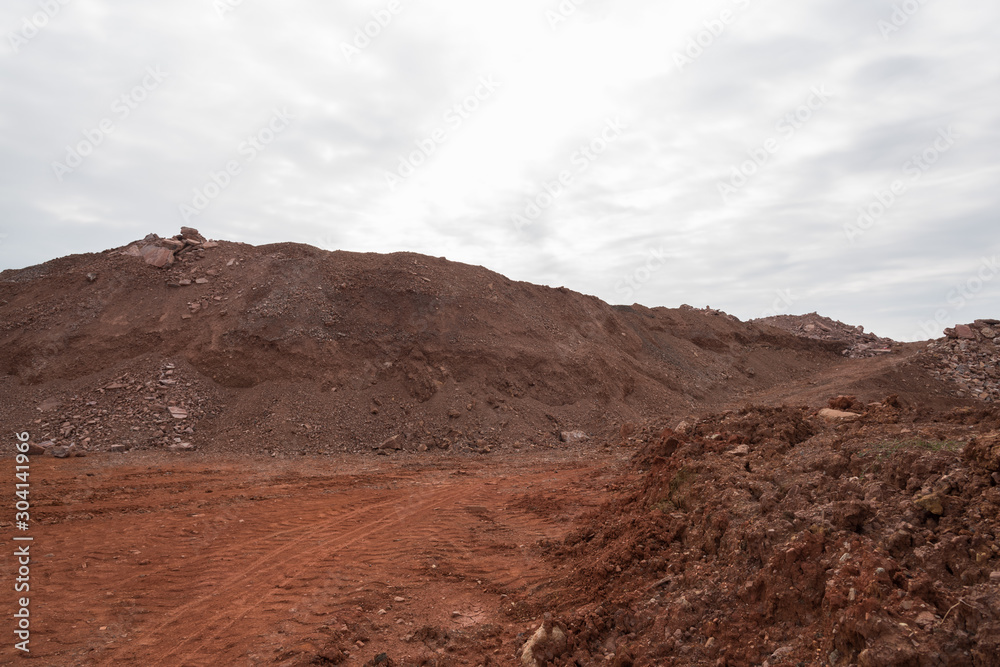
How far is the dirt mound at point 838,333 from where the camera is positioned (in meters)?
30.4

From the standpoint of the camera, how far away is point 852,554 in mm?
3297

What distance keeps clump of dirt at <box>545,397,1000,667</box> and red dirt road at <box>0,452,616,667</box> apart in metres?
1.01

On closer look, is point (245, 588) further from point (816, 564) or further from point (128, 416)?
point (128, 416)

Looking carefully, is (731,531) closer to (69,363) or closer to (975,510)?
(975,510)

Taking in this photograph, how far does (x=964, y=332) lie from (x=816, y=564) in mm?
24821

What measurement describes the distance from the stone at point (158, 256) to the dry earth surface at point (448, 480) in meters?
0.08

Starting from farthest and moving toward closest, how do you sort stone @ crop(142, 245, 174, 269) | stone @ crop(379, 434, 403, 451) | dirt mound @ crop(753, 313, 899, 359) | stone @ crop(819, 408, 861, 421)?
dirt mound @ crop(753, 313, 899, 359) → stone @ crop(142, 245, 174, 269) → stone @ crop(379, 434, 403, 451) → stone @ crop(819, 408, 861, 421)

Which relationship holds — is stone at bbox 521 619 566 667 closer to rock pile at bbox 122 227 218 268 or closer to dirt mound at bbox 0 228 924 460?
dirt mound at bbox 0 228 924 460

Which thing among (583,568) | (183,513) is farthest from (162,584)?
(583,568)

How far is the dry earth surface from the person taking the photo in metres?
3.44

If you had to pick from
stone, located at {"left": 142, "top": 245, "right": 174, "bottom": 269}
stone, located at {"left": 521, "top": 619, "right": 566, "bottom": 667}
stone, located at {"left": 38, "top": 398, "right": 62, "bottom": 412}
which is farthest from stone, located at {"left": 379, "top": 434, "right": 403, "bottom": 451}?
stone, located at {"left": 142, "top": 245, "right": 174, "bottom": 269}

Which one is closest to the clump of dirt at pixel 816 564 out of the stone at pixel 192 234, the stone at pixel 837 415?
the stone at pixel 837 415

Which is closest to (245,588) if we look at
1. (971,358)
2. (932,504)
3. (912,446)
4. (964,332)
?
(932,504)

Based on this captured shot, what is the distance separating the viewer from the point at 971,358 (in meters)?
20.5
